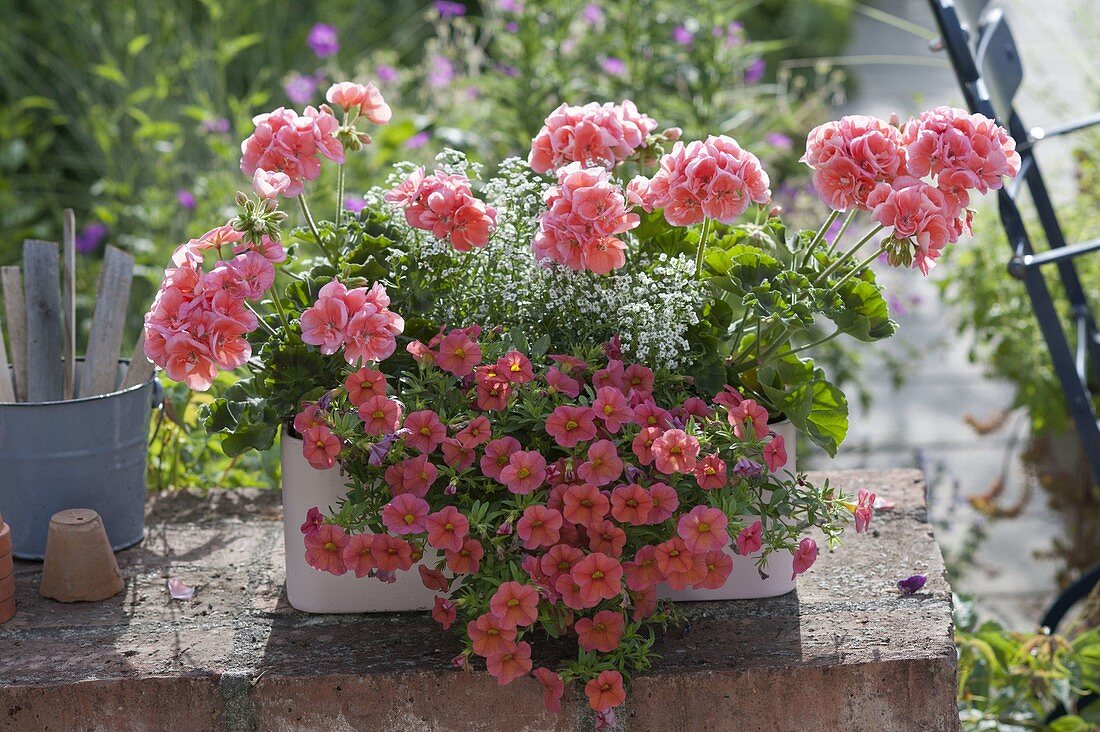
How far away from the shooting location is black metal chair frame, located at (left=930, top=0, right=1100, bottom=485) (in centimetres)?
163

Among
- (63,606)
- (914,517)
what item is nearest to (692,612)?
(914,517)

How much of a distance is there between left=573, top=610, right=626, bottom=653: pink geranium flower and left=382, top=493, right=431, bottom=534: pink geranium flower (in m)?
0.18

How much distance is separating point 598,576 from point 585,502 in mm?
70

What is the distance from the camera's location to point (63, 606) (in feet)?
4.66

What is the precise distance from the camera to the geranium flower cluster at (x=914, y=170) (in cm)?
118


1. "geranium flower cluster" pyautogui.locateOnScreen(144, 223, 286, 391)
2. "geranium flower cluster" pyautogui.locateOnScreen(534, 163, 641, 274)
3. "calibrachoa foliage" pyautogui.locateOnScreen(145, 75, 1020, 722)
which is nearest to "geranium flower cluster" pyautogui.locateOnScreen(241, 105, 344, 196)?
"calibrachoa foliage" pyautogui.locateOnScreen(145, 75, 1020, 722)

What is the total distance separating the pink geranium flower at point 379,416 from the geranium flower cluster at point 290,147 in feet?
0.81

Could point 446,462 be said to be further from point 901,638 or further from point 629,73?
point 629,73

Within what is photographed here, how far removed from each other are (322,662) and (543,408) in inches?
13.6

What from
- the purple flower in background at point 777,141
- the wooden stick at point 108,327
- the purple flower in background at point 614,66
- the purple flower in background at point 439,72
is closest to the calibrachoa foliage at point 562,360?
the wooden stick at point 108,327

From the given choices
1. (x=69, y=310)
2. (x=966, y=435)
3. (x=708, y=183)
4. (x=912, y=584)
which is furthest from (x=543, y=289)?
(x=966, y=435)

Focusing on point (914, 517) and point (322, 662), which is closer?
point (322, 662)

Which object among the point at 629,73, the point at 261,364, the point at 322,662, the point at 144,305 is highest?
the point at 629,73

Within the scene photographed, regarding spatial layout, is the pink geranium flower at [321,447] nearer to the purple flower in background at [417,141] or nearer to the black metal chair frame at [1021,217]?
the black metal chair frame at [1021,217]
